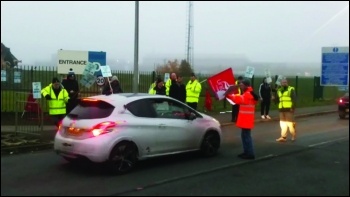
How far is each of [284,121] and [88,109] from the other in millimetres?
6212

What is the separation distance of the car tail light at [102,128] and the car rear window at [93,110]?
209 mm

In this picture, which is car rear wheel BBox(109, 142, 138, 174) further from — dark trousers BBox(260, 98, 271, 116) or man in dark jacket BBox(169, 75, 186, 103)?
dark trousers BBox(260, 98, 271, 116)

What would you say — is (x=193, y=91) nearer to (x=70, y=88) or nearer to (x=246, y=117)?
(x=70, y=88)

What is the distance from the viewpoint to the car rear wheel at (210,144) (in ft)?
34.0

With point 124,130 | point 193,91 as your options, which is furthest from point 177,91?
point 124,130

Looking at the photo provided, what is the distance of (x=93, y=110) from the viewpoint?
28.7ft

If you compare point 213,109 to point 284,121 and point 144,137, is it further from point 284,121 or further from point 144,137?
point 144,137

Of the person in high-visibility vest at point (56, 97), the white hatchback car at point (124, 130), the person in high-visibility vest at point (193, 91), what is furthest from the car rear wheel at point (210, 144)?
the person in high-visibility vest at point (193, 91)

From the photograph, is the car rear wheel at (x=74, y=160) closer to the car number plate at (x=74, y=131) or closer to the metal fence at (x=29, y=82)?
the car number plate at (x=74, y=131)

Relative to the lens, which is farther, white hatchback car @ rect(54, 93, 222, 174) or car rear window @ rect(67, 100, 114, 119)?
car rear window @ rect(67, 100, 114, 119)

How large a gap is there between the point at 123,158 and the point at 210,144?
2549 mm

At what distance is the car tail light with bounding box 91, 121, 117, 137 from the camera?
27.3 feet

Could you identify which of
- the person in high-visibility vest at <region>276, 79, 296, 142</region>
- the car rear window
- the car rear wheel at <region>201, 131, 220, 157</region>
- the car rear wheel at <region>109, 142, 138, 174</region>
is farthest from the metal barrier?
the person in high-visibility vest at <region>276, 79, 296, 142</region>

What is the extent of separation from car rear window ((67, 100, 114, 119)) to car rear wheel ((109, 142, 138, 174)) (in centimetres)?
64
